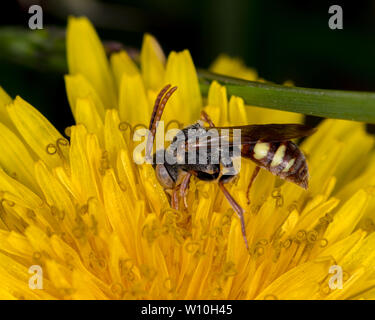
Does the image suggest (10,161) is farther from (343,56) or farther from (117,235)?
(343,56)

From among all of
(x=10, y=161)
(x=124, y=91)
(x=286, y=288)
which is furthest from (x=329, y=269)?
(x=10, y=161)

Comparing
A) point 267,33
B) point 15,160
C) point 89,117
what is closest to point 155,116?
point 89,117

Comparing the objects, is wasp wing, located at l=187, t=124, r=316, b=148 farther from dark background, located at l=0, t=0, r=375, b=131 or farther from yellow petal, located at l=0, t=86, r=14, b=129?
dark background, located at l=0, t=0, r=375, b=131

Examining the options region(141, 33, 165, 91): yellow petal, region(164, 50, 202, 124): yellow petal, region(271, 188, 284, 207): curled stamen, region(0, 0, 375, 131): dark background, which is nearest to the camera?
region(271, 188, 284, 207): curled stamen

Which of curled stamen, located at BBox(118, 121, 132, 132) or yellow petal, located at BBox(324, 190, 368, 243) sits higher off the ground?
curled stamen, located at BBox(118, 121, 132, 132)

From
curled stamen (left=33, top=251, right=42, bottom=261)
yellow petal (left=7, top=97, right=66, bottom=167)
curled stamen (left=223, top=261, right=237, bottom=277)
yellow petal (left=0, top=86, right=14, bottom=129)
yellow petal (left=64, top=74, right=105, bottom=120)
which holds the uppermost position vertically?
yellow petal (left=64, top=74, right=105, bottom=120)

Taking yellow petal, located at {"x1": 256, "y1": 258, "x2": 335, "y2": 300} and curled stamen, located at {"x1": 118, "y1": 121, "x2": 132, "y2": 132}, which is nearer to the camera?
yellow petal, located at {"x1": 256, "y1": 258, "x2": 335, "y2": 300}

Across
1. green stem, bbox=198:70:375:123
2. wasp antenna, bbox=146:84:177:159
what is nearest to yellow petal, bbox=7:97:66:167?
wasp antenna, bbox=146:84:177:159
